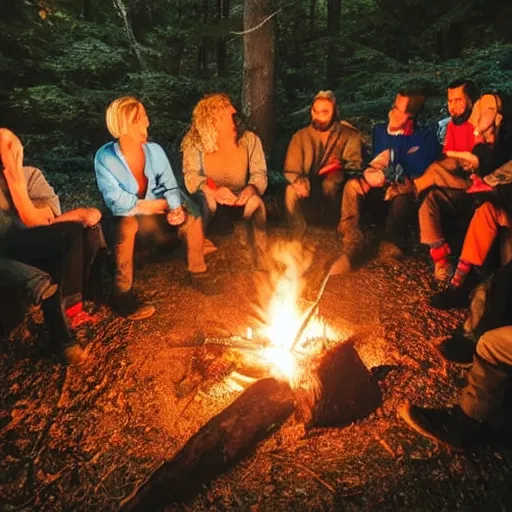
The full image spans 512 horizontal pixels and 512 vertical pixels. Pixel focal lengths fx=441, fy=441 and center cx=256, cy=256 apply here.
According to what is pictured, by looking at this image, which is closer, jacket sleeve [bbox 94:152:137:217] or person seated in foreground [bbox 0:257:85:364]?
person seated in foreground [bbox 0:257:85:364]

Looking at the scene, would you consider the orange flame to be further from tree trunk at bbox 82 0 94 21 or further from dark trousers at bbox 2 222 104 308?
tree trunk at bbox 82 0 94 21

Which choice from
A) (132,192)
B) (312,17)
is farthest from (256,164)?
(312,17)

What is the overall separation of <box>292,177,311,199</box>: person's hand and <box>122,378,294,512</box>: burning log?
2.61 metres

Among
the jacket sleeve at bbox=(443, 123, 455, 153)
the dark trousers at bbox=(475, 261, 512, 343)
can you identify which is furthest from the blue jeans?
the jacket sleeve at bbox=(443, 123, 455, 153)

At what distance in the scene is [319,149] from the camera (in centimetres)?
541

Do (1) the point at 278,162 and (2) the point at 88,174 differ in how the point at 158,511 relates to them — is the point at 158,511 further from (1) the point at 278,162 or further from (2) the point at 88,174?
(2) the point at 88,174

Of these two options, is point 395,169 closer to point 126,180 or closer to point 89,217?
point 126,180

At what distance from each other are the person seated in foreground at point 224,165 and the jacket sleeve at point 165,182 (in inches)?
13.9

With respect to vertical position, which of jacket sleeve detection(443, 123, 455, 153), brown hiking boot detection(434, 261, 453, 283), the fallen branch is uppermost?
jacket sleeve detection(443, 123, 455, 153)

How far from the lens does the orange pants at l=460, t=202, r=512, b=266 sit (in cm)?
368

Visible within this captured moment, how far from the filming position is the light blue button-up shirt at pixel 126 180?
13.8ft

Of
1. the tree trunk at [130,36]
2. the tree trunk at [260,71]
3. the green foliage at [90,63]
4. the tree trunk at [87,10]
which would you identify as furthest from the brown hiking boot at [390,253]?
the tree trunk at [87,10]

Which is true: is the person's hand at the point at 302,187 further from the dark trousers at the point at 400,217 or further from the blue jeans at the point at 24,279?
the blue jeans at the point at 24,279

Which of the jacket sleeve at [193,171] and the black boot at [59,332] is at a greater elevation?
the jacket sleeve at [193,171]
